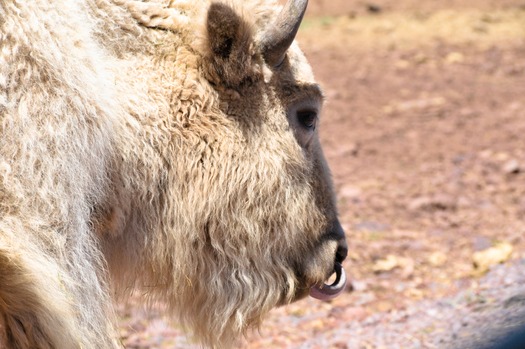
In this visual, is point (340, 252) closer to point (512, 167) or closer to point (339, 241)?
point (339, 241)

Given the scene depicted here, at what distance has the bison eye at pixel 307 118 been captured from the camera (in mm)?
4031

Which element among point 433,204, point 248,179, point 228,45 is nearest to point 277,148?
point 248,179

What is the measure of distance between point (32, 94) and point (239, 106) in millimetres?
945

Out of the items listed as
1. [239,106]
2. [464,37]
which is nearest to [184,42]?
[239,106]

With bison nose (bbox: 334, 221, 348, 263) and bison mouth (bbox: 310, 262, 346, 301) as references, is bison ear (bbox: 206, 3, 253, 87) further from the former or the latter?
bison mouth (bbox: 310, 262, 346, 301)

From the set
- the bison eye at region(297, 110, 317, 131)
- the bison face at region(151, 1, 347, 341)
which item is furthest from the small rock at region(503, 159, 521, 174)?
the bison eye at region(297, 110, 317, 131)

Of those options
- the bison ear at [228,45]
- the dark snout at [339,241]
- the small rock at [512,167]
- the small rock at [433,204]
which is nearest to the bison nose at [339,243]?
the dark snout at [339,241]

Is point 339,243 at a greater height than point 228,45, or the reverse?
point 228,45

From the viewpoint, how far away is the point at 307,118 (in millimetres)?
4059

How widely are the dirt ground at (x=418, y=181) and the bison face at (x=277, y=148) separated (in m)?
1.02

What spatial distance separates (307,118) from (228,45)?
0.56 m

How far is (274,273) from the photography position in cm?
407

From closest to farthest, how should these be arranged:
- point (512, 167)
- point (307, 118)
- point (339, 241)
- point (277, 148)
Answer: point (277, 148)
point (307, 118)
point (339, 241)
point (512, 167)

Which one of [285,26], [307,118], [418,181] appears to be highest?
[285,26]
